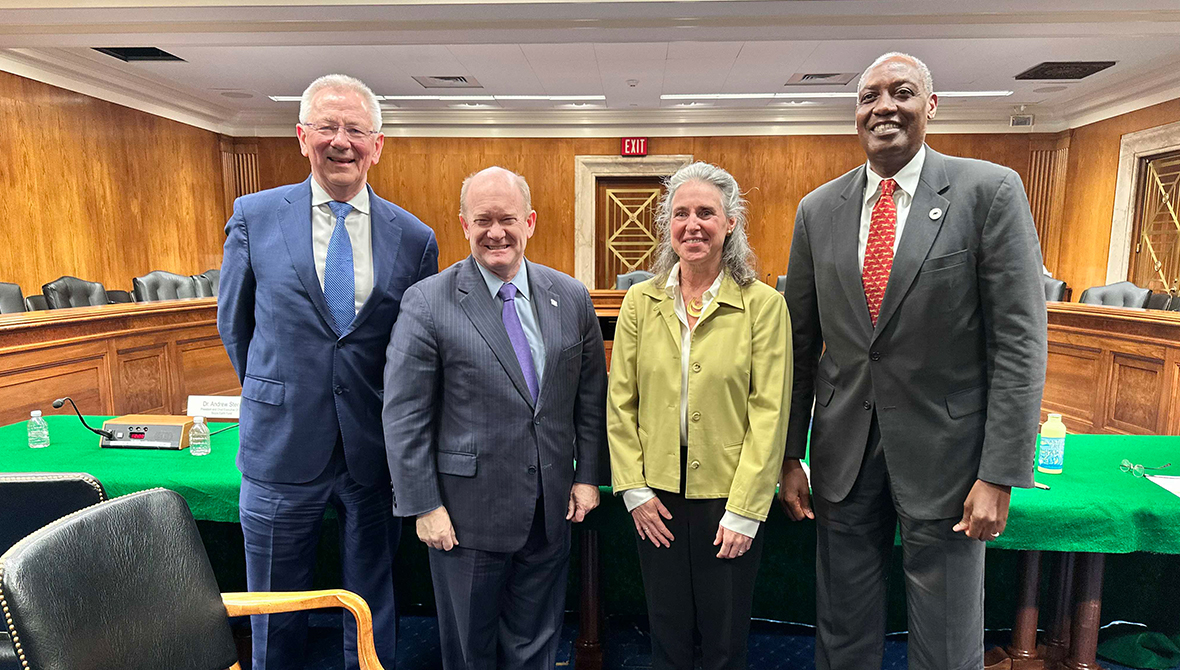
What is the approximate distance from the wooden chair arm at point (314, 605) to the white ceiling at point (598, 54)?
4158 millimetres

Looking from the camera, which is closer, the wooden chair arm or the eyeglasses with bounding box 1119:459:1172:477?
the wooden chair arm

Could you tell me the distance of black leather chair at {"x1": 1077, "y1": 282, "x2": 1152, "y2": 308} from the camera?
5.06 metres

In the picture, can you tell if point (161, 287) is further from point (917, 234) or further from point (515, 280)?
point (917, 234)

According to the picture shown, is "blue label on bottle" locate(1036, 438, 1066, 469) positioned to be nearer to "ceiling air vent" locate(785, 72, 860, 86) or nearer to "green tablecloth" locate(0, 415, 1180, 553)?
"green tablecloth" locate(0, 415, 1180, 553)

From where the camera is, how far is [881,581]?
1.50m

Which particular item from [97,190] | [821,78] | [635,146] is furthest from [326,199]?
[635,146]

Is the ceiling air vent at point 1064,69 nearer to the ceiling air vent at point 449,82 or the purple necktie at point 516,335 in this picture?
the ceiling air vent at point 449,82

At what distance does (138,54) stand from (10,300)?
119 inches

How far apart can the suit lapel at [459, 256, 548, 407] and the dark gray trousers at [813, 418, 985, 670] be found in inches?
29.7

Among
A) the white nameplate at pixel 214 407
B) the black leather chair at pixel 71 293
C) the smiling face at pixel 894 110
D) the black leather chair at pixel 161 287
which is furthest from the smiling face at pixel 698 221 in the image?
the black leather chair at pixel 161 287

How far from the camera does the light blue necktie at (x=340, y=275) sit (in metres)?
1.58

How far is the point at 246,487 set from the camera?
5.38ft

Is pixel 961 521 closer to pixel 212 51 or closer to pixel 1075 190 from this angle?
pixel 212 51

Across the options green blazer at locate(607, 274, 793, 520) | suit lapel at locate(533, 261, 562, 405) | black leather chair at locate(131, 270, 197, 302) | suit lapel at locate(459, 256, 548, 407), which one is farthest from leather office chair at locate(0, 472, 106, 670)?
black leather chair at locate(131, 270, 197, 302)
